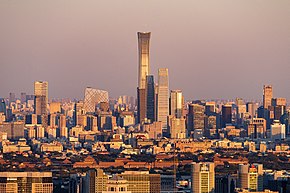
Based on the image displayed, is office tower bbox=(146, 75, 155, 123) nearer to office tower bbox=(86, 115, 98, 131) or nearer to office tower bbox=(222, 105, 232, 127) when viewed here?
office tower bbox=(86, 115, 98, 131)

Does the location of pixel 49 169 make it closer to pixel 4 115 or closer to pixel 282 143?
pixel 282 143

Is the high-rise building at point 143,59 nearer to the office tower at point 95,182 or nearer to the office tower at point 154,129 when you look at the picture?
Answer: the office tower at point 154,129

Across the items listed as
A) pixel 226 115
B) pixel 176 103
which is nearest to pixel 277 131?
pixel 226 115

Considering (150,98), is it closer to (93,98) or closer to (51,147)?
(93,98)

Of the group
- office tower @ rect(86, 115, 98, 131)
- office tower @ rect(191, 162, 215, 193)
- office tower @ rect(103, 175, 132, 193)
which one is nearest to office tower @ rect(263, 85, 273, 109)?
office tower @ rect(86, 115, 98, 131)

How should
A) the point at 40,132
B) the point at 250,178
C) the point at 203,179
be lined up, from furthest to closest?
1. the point at 40,132
2. the point at 203,179
3. the point at 250,178

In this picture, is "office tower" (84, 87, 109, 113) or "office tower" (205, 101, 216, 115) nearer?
"office tower" (205, 101, 216, 115)
